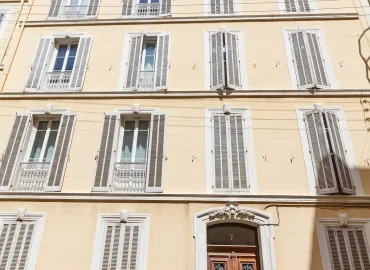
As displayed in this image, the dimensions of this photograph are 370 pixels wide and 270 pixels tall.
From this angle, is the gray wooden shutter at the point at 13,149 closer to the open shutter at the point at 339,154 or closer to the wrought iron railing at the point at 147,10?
the wrought iron railing at the point at 147,10

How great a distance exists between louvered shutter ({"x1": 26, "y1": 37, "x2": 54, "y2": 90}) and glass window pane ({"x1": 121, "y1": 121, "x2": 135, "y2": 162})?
2.72m

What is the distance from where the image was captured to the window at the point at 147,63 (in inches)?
410

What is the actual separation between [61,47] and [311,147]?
7.57m

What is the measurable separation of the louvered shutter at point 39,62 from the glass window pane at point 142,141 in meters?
3.05

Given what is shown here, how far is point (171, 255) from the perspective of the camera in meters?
7.86

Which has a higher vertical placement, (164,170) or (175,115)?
(175,115)

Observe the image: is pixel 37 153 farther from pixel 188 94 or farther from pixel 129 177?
pixel 188 94

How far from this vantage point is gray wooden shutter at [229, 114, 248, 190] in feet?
28.6

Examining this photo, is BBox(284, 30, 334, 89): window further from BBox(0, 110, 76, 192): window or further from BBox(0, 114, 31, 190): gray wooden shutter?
BBox(0, 114, 31, 190): gray wooden shutter

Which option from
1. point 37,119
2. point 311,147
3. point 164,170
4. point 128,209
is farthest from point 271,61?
point 37,119

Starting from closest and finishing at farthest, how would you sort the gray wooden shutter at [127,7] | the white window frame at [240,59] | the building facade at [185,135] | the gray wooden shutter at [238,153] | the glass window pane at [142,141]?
1. the building facade at [185,135]
2. the gray wooden shutter at [238,153]
3. the glass window pane at [142,141]
4. the white window frame at [240,59]
5. the gray wooden shutter at [127,7]

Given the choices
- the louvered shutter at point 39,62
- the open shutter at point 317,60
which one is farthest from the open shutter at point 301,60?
the louvered shutter at point 39,62

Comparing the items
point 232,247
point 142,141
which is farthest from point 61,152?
point 232,247

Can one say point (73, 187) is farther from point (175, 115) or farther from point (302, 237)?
point (302, 237)
